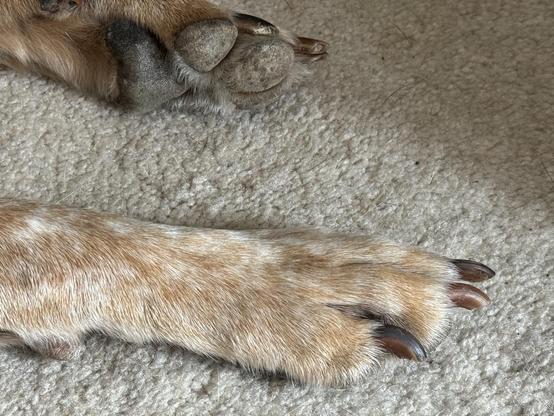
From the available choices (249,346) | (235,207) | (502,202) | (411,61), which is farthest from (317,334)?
(411,61)

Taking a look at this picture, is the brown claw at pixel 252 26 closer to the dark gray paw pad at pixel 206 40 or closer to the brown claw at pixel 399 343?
the dark gray paw pad at pixel 206 40

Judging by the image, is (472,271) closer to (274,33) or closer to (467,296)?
(467,296)

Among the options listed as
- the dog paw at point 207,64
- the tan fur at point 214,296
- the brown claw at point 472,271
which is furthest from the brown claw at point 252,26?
the brown claw at point 472,271

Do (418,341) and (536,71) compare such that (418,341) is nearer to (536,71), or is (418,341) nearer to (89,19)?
(536,71)

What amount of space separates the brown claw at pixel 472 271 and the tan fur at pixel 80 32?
1.80 feet

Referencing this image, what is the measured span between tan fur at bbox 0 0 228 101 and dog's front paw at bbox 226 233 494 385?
44 centimetres

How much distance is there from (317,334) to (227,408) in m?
0.18

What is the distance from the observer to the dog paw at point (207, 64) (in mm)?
1284

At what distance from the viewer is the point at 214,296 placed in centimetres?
112

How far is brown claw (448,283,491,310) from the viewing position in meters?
1.15

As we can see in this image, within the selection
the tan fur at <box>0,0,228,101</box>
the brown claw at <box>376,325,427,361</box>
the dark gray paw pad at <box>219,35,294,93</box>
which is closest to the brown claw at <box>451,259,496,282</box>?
the brown claw at <box>376,325,427,361</box>

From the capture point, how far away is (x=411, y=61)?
4.98 feet

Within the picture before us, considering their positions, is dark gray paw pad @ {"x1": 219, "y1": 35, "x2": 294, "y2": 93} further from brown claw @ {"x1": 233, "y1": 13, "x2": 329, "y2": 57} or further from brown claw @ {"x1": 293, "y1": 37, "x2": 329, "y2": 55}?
brown claw @ {"x1": 293, "y1": 37, "x2": 329, "y2": 55}

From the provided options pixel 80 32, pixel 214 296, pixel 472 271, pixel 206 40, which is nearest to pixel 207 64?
pixel 206 40
